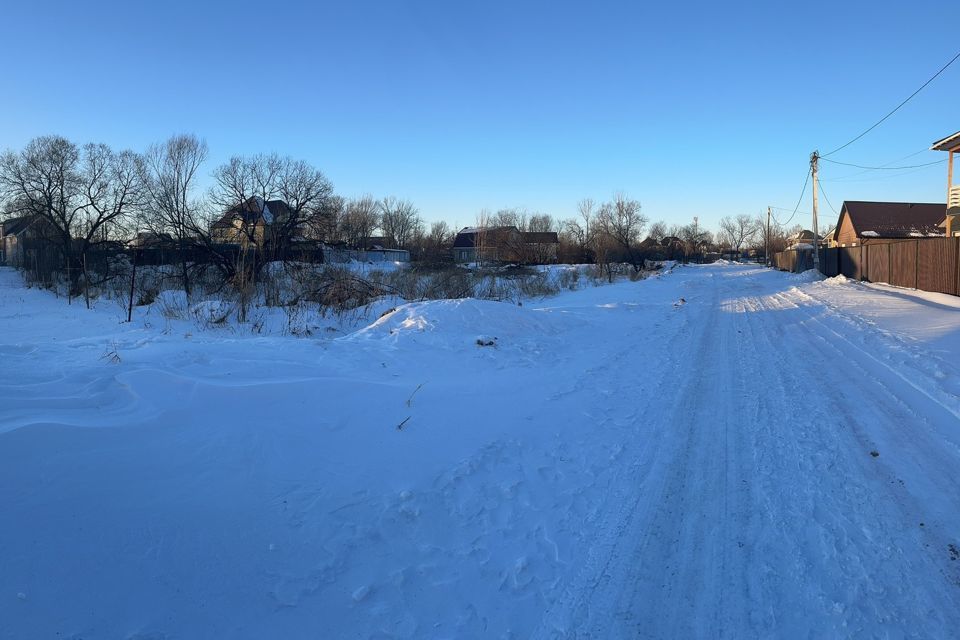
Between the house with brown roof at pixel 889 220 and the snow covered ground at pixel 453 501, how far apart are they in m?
51.8

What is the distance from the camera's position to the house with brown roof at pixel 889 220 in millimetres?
49756

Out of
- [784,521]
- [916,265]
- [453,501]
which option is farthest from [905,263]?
[453,501]

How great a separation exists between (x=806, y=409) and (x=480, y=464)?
4.46 m

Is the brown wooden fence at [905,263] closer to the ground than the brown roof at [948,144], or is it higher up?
closer to the ground

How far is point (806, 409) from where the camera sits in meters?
6.96

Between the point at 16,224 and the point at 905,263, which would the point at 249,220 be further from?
the point at 905,263

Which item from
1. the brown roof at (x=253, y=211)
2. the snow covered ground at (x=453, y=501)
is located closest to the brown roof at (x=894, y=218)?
the brown roof at (x=253, y=211)

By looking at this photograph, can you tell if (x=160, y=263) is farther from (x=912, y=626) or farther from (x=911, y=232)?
(x=911, y=232)

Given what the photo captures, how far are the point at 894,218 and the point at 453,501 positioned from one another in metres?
62.1

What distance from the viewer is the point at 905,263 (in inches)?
934

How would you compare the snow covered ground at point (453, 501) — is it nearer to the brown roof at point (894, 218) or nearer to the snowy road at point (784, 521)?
the snowy road at point (784, 521)

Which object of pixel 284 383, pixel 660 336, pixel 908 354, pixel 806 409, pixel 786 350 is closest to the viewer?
pixel 284 383

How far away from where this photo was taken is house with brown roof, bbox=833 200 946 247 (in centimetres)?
4976

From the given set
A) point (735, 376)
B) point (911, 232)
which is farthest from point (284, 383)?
point (911, 232)
